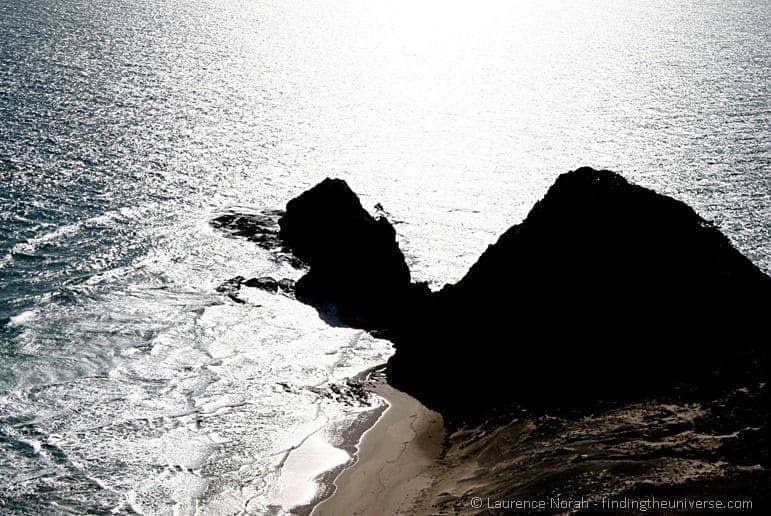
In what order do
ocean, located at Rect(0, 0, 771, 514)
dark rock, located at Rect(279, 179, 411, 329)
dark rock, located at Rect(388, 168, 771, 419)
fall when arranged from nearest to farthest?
dark rock, located at Rect(388, 168, 771, 419) < ocean, located at Rect(0, 0, 771, 514) < dark rock, located at Rect(279, 179, 411, 329)

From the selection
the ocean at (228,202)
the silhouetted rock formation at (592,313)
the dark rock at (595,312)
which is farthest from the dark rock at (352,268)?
the dark rock at (595,312)

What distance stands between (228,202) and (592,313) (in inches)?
1379

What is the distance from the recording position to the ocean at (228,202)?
95.2ft

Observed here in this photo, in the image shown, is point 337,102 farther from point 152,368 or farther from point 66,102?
point 152,368

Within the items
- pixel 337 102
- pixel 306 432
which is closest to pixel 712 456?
pixel 306 432

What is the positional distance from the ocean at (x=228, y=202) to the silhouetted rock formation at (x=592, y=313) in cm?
483

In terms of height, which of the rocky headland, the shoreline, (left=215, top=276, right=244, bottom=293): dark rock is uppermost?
the rocky headland

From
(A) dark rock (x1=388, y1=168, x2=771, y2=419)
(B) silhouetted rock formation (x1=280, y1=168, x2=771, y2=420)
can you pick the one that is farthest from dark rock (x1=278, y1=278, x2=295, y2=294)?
(A) dark rock (x1=388, y1=168, x2=771, y2=419)

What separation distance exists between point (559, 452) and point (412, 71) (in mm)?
126422

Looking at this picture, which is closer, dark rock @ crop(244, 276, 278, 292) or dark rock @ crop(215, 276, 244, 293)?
dark rock @ crop(215, 276, 244, 293)

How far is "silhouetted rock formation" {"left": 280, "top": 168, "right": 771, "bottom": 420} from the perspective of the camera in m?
25.3

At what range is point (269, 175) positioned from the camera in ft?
216

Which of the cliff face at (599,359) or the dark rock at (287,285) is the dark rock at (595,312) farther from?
the dark rock at (287,285)

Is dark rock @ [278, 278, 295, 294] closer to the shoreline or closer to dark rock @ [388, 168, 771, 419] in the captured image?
dark rock @ [388, 168, 771, 419]
